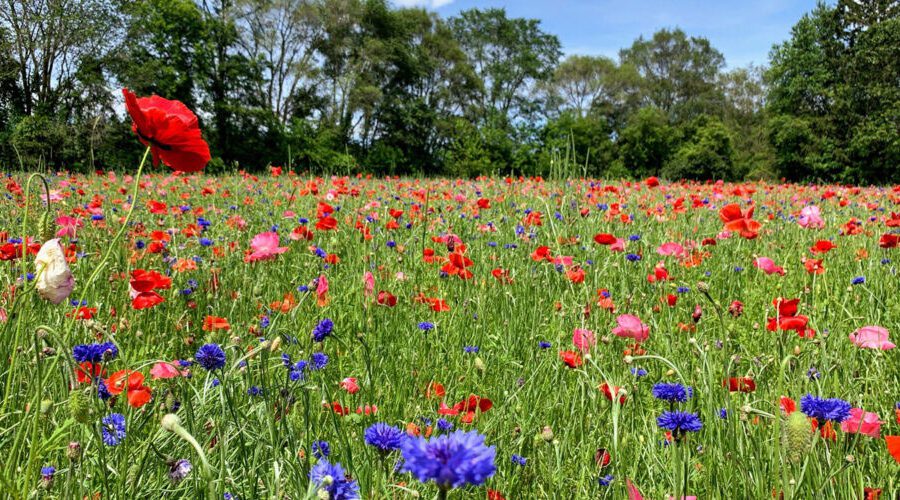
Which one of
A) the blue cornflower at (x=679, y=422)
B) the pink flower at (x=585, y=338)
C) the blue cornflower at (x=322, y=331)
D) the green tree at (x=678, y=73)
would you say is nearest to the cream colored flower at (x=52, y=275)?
the blue cornflower at (x=322, y=331)

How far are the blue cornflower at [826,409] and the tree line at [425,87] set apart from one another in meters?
19.1

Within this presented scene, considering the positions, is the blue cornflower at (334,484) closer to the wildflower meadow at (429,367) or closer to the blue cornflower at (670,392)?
the wildflower meadow at (429,367)

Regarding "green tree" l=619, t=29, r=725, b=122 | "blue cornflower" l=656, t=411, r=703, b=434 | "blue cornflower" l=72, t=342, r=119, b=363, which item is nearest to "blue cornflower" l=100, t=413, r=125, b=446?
"blue cornflower" l=72, t=342, r=119, b=363

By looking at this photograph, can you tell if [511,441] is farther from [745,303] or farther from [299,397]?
[745,303]

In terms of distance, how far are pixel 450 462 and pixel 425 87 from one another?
36.2 m

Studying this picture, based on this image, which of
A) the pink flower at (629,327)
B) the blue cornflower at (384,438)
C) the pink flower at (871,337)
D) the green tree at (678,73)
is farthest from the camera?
the green tree at (678,73)

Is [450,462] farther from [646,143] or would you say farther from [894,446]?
[646,143]

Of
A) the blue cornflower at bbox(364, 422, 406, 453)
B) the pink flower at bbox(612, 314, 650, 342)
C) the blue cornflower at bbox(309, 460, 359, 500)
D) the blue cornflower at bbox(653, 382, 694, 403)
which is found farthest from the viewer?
the pink flower at bbox(612, 314, 650, 342)

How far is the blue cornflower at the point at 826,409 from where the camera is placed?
0.88 m

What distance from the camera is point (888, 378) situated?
1671 mm

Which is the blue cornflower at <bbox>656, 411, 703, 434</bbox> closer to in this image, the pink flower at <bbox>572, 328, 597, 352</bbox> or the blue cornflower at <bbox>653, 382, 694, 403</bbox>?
the blue cornflower at <bbox>653, 382, 694, 403</bbox>

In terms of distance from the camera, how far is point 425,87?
1379 inches

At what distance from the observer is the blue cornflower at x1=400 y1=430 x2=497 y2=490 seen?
0.47m

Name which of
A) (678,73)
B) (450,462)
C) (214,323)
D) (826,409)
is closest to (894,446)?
(826,409)
